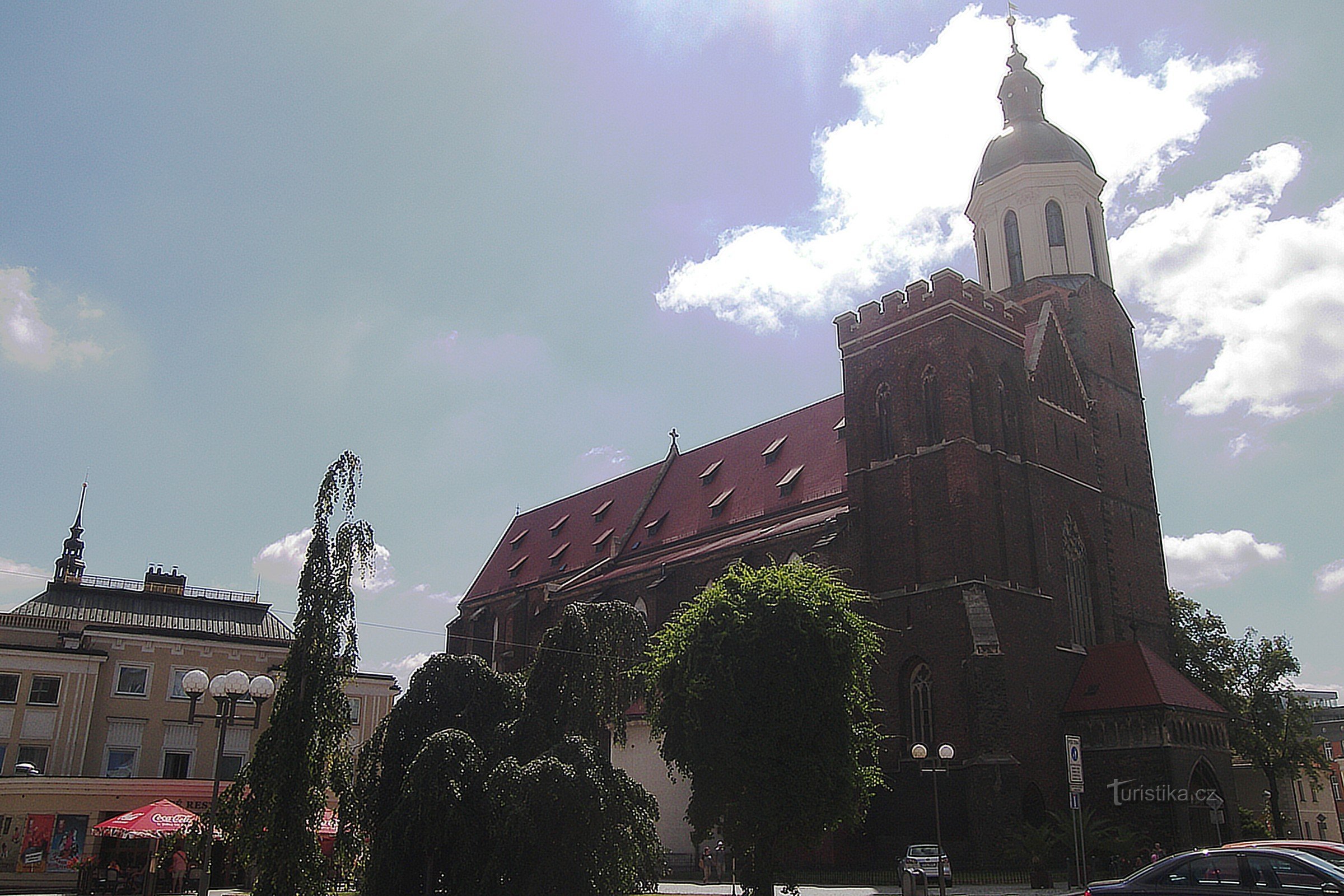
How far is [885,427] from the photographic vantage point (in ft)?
127

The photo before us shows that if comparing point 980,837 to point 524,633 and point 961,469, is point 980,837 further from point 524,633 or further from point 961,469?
point 524,633

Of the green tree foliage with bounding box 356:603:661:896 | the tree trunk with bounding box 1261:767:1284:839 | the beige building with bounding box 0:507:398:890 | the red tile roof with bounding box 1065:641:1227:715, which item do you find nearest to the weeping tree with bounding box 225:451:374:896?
the green tree foliage with bounding box 356:603:661:896

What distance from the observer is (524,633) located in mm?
54625

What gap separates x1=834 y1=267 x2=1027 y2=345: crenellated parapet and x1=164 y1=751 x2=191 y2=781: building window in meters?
28.2

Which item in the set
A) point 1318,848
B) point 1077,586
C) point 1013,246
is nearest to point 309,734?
Result: point 1318,848

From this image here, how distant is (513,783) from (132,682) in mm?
23719

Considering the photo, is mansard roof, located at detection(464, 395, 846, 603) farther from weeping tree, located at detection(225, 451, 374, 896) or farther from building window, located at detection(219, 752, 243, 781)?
weeping tree, located at detection(225, 451, 374, 896)

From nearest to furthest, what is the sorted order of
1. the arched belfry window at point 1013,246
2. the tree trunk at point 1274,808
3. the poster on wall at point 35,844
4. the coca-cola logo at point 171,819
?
the coca-cola logo at point 171,819, the poster on wall at point 35,844, the tree trunk at point 1274,808, the arched belfry window at point 1013,246

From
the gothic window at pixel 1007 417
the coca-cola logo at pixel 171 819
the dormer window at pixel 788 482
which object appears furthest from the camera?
the dormer window at pixel 788 482

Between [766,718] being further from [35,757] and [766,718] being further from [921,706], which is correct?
[35,757]

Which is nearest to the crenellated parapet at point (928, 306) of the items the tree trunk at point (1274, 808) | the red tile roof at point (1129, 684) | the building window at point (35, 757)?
the red tile roof at point (1129, 684)

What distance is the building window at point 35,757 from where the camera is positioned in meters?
34.6

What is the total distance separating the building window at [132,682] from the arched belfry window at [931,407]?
2849 centimetres

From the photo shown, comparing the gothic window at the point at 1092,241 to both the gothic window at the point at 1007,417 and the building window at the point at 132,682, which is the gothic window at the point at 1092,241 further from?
the building window at the point at 132,682
